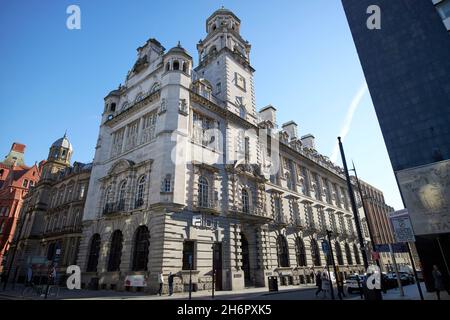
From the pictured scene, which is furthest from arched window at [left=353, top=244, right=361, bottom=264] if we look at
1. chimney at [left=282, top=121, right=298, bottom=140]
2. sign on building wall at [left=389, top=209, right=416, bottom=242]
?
sign on building wall at [left=389, top=209, right=416, bottom=242]

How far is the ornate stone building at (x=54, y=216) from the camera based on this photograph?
34.5 m

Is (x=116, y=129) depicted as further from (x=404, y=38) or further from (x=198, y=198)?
(x=404, y=38)

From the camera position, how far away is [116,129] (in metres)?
31.7

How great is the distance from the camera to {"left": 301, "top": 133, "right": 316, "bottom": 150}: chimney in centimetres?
5160

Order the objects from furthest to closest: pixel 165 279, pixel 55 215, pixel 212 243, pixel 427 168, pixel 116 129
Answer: pixel 55 215 → pixel 116 129 → pixel 212 243 → pixel 427 168 → pixel 165 279

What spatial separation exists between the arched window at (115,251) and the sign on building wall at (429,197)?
26.0 meters

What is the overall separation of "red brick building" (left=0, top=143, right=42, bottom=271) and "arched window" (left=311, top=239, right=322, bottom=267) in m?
56.3

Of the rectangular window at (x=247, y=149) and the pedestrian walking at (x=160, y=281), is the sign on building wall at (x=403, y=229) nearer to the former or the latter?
the pedestrian walking at (x=160, y=281)

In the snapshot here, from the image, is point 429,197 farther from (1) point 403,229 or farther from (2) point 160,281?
(2) point 160,281

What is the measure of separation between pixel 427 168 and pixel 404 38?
1365 centimetres

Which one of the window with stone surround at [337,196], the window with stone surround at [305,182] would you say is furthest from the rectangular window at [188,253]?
the window with stone surround at [337,196]

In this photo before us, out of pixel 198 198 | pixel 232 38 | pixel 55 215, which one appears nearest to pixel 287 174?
pixel 198 198

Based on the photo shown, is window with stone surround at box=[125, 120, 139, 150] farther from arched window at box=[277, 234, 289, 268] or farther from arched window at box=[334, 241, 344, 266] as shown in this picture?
arched window at box=[334, 241, 344, 266]
